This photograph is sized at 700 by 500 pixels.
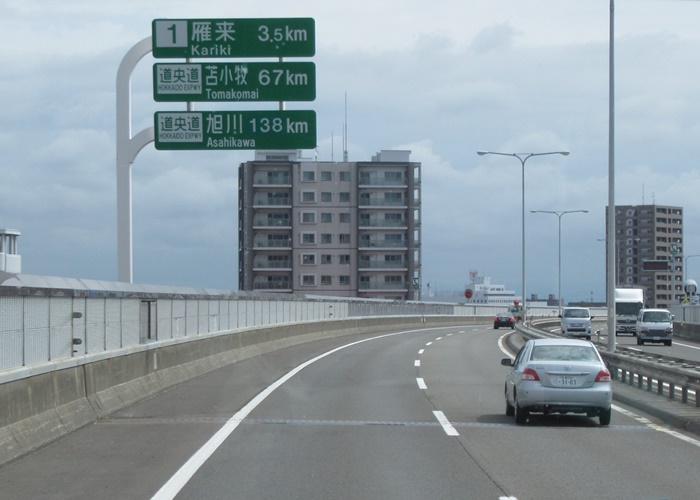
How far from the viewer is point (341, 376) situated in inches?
976

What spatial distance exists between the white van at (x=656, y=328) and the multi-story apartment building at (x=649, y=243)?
114593 mm

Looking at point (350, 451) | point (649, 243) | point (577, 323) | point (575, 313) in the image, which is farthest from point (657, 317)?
point (649, 243)

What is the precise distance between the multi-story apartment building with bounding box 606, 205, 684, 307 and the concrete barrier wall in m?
143

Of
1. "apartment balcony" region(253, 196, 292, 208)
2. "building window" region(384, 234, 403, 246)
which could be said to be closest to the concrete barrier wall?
"apartment balcony" region(253, 196, 292, 208)

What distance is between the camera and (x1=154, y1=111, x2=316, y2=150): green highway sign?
1988 cm

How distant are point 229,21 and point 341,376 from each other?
9.70 metres

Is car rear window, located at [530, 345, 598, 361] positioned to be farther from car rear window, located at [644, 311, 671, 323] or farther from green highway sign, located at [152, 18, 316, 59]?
car rear window, located at [644, 311, 671, 323]

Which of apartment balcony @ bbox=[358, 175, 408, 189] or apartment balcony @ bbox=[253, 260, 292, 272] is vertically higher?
apartment balcony @ bbox=[358, 175, 408, 189]

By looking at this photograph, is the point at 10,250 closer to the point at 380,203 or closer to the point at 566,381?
the point at 566,381

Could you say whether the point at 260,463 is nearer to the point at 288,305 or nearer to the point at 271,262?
the point at 288,305

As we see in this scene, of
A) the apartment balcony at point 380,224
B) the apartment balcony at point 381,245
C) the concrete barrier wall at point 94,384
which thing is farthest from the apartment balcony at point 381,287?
the concrete barrier wall at point 94,384

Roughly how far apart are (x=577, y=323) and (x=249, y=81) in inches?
1512

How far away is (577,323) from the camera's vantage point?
54.4 m

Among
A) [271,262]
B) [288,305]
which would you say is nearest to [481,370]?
[288,305]
